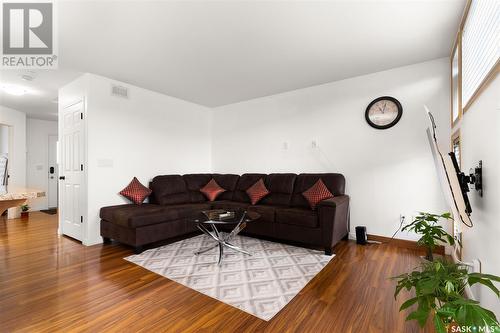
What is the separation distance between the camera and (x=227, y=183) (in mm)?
4734

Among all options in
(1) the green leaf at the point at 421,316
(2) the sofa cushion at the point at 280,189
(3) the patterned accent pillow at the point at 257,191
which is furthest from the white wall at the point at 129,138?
(1) the green leaf at the point at 421,316

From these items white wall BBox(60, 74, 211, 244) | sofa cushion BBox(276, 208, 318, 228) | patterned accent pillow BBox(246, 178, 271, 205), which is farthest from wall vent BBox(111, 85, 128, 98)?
sofa cushion BBox(276, 208, 318, 228)

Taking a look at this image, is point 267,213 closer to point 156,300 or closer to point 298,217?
point 298,217

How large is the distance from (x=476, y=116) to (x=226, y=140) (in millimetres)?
4241

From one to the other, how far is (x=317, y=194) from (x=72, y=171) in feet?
12.8

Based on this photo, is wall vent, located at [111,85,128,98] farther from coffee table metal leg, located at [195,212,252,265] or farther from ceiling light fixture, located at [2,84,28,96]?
coffee table metal leg, located at [195,212,252,265]

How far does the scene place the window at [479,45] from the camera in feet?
4.48

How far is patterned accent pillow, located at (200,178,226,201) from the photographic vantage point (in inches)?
177

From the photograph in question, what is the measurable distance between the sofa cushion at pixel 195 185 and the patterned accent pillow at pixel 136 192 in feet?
2.64

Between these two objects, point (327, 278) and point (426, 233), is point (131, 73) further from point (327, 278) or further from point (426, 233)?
point (426, 233)

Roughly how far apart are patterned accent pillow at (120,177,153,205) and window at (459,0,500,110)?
4.17 metres

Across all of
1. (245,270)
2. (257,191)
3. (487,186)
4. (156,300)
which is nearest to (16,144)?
(257,191)

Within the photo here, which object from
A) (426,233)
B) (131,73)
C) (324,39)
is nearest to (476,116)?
(426,233)

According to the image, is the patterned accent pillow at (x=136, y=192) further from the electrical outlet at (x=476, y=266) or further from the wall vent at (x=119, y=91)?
the electrical outlet at (x=476, y=266)
